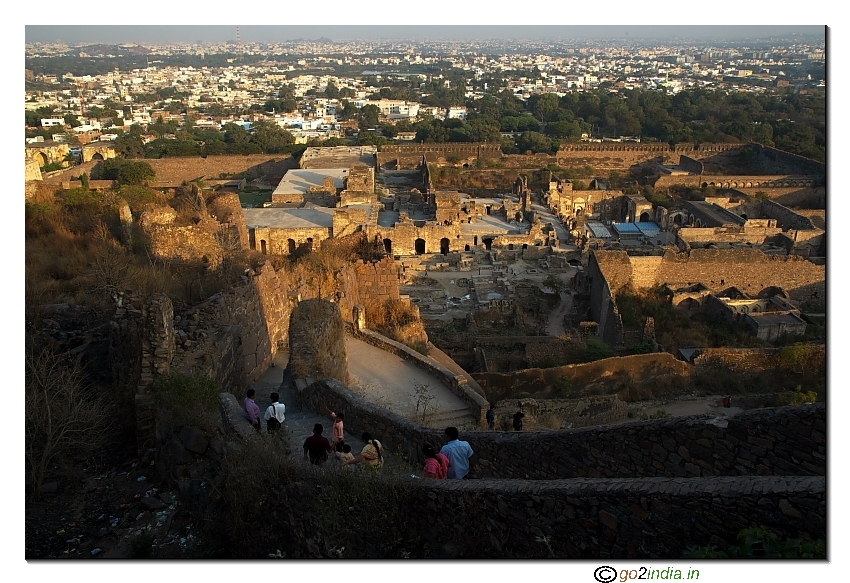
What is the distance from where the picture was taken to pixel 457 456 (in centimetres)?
543

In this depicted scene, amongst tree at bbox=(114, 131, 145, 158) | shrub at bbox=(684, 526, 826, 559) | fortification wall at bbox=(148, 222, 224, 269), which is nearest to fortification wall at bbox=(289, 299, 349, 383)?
fortification wall at bbox=(148, 222, 224, 269)

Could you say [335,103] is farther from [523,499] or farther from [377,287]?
[523,499]

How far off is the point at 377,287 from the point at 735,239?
57.1 feet

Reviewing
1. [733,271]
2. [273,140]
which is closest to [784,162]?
[733,271]

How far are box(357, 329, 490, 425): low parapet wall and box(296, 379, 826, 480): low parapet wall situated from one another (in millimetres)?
3797

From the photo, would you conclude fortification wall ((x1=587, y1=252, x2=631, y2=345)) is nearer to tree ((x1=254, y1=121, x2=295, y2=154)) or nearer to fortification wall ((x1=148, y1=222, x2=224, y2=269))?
fortification wall ((x1=148, y1=222, x2=224, y2=269))

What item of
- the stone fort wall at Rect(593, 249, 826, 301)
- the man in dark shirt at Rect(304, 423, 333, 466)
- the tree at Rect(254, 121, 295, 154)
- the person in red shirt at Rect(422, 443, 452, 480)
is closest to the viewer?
the person in red shirt at Rect(422, 443, 452, 480)

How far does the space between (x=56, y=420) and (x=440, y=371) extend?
540 cm

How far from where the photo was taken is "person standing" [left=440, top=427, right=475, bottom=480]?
5.38 m

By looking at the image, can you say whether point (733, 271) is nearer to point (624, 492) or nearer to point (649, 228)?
point (649, 228)

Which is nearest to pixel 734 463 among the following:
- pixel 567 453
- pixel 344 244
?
pixel 567 453

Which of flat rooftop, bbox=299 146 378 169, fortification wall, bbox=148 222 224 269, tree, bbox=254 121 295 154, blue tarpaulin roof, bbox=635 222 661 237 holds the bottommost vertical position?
blue tarpaulin roof, bbox=635 222 661 237

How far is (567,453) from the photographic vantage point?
537 cm

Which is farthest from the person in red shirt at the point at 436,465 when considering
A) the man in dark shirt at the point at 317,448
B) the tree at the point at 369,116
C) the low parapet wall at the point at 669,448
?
the tree at the point at 369,116
